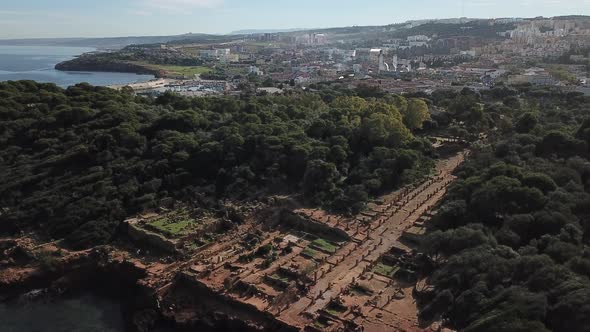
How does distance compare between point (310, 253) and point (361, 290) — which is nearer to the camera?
point (361, 290)

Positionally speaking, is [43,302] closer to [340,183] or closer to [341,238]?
[341,238]

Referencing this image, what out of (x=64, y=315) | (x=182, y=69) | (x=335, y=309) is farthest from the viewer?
(x=182, y=69)

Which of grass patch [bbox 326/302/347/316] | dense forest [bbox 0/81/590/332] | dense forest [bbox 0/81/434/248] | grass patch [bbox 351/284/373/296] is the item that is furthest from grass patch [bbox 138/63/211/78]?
grass patch [bbox 326/302/347/316]

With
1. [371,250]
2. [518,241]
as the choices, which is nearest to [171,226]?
[371,250]

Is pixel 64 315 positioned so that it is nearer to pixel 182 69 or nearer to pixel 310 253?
pixel 310 253

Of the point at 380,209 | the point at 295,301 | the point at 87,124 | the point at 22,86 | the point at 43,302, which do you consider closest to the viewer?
the point at 295,301

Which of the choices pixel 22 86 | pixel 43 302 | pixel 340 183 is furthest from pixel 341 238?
pixel 22 86
